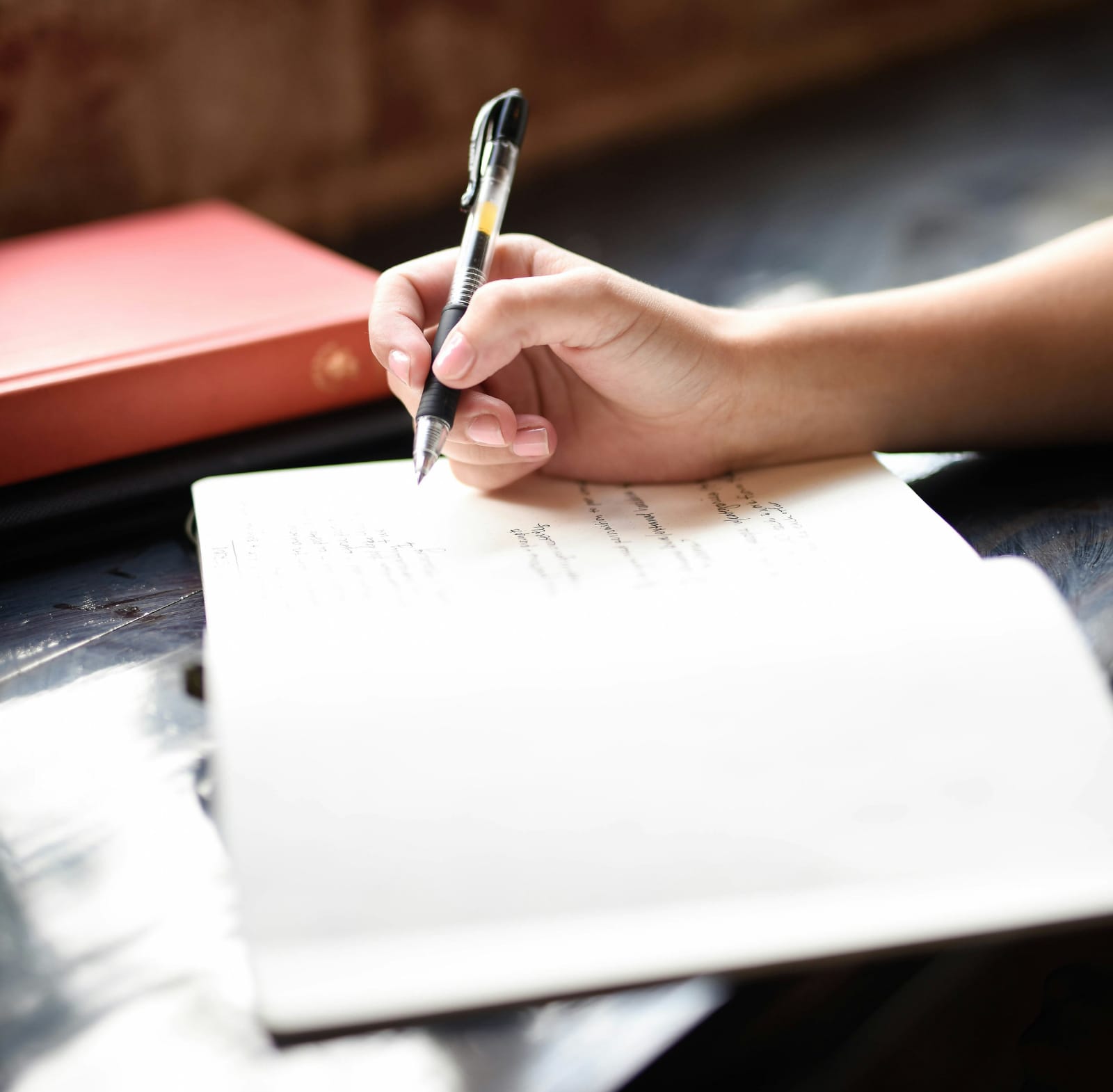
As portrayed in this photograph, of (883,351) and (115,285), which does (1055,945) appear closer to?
(883,351)

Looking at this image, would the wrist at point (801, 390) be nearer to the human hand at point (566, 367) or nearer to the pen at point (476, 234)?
the human hand at point (566, 367)

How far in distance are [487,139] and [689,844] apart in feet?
1.62

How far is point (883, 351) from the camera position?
676 mm

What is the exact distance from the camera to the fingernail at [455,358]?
566mm

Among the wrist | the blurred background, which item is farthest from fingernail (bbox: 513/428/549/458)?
the blurred background

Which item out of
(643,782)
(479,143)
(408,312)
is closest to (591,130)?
(479,143)

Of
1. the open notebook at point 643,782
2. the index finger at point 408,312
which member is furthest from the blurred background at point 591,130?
the open notebook at point 643,782

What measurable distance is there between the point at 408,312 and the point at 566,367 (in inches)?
4.7

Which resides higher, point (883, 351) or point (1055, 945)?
point (883, 351)

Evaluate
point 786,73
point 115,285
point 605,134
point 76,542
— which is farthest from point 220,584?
point 786,73

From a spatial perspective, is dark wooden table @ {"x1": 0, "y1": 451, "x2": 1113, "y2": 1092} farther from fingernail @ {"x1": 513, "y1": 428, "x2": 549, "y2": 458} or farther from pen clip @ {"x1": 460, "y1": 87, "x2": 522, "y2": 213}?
pen clip @ {"x1": 460, "y1": 87, "x2": 522, "y2": 213}

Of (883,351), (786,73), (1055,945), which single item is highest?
(786,73)

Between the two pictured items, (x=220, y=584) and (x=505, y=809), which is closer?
(x=505, y=809)

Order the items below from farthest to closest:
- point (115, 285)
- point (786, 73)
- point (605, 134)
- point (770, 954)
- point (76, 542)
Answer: point (786, 73), point (605, 134), point (115, 285), point (76, 542), point (770, 954)
